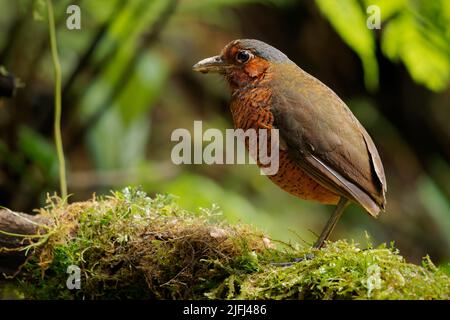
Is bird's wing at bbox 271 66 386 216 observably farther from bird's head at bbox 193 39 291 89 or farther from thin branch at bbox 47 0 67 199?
thin branch at bbox 47 0 67 199

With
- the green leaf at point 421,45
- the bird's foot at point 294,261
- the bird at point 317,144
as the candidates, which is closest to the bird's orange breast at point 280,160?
the bird at point 317,144

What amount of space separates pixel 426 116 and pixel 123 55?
13.2 feet

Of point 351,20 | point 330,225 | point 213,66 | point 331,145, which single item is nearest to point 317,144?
point 331,145

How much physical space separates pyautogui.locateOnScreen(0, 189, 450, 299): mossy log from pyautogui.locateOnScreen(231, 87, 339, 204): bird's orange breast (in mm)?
290

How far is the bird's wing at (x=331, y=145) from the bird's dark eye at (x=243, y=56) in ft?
1.16

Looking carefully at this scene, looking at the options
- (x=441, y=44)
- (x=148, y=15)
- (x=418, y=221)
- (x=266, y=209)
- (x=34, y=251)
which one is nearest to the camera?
(x=34, y=251)

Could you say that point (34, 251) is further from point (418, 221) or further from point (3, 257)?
point (418, 221)

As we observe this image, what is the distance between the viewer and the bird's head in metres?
3.53

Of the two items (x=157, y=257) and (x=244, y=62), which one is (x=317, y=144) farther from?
(x=157, y=257)

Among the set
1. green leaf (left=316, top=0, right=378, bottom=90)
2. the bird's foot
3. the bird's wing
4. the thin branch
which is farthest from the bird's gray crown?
the bird's foot
